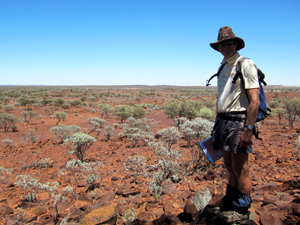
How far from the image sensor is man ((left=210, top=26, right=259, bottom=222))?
185cm

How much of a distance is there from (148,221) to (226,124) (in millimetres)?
1713

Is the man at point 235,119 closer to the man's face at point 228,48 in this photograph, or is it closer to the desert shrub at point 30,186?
the man's face at point 228,48

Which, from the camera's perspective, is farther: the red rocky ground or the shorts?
the red rocky ground

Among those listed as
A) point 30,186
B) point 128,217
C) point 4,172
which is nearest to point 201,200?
point 128,217

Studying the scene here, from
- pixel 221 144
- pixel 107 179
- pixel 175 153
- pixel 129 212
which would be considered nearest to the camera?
pixel 221 144

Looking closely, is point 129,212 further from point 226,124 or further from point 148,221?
point 226,124

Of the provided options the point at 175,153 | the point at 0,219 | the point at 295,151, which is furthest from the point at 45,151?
the point at 295,151

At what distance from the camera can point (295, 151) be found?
19.6ft

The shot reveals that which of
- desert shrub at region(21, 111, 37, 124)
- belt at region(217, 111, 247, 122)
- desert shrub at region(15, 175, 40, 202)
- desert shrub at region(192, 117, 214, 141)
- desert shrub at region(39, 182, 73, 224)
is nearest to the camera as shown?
belt at region(217, 111, 247, 122)

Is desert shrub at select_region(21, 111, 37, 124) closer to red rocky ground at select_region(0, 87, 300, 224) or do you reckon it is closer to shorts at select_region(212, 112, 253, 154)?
red rocky ground at select_region(0, 87, 300, 224)

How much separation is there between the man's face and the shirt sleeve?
0.91 feet

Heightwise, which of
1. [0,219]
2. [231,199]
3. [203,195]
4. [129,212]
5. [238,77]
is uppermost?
[238,77]

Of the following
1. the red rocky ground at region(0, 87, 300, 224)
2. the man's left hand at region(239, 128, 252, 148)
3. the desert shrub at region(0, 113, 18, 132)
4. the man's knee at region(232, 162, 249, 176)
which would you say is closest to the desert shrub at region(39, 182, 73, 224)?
the red rocky ground at region(0, 87, 300, 224)

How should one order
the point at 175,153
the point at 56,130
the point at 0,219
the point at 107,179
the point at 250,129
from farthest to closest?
the point at 56,130
the point at 107,179
the point at 175,153
the point at 0,219
the point at 250,129
